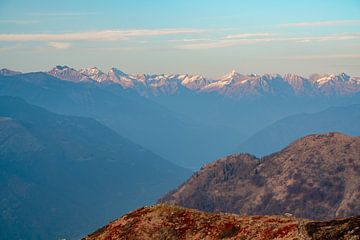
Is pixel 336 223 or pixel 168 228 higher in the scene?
pixel 336 223

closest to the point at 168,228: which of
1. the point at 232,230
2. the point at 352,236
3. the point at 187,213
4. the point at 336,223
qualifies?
the point at 187,213

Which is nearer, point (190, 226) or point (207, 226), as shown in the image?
point (207, 226)

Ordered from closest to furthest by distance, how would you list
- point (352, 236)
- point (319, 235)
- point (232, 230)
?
point (352, 236) < point (319, 235) < point (232, 230)

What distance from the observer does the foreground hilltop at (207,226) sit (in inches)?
2532

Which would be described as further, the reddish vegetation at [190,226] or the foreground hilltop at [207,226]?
the reddish vegetation at [190,226]

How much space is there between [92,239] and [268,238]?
116ft

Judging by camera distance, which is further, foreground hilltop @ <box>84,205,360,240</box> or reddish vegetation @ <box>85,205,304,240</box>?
reddish vegetation @ <box>85,205,304,240</box>

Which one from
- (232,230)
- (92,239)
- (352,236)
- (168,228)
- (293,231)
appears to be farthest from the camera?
(92,239)

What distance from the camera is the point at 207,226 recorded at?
86.3 meters

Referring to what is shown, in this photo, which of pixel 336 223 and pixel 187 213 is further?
pixel 187 213

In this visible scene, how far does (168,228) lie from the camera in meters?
89.7

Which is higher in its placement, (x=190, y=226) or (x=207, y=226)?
(x=207, y=226)

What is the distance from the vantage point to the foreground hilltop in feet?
211

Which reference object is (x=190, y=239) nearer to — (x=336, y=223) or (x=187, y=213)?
(x=187, y=213)
